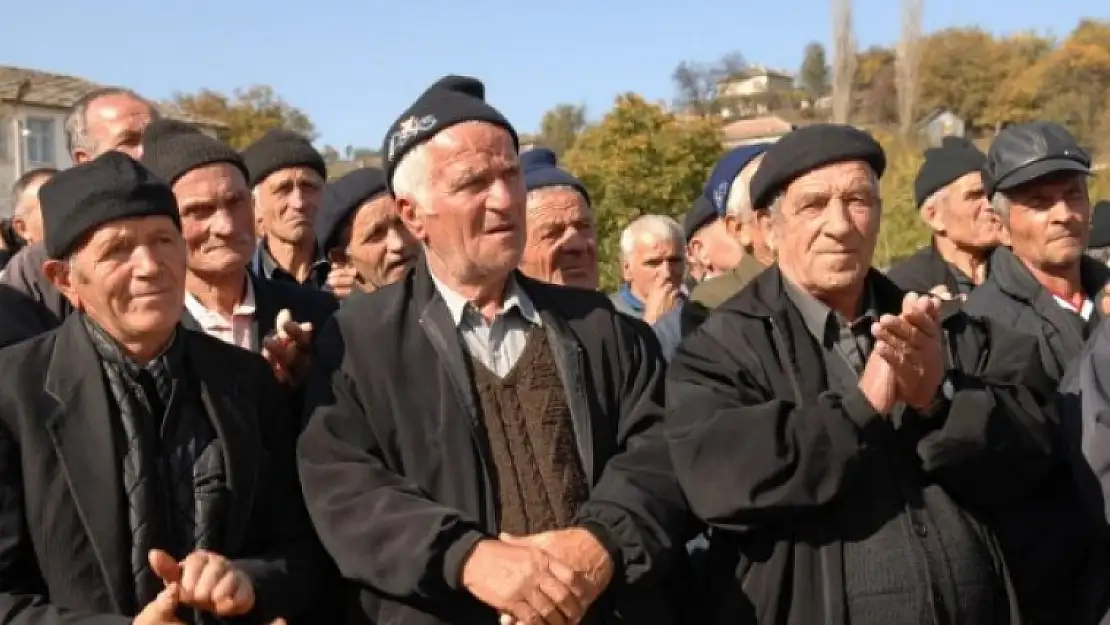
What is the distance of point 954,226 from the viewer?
5445mm

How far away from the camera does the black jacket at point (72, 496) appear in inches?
100

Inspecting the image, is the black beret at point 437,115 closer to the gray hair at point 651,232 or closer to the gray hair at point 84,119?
the gray hair at point 84,119

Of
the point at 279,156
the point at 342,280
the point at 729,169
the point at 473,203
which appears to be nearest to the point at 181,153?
the point at 473,203

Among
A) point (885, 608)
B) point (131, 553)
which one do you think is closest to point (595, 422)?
point (885, 608)

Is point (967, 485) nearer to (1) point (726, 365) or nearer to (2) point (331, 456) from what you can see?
(1) point (726, 365)

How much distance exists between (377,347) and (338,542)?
489 mm

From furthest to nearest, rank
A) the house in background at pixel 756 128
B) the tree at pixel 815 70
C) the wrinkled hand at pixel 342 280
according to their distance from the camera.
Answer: the tree at pixel 815 70
the house in background at pixel 756 128
the wrinkled hand at pixel 342 280

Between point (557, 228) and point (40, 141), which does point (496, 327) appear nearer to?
point (557, 228)

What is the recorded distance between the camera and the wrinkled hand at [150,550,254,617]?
2436 millimetres

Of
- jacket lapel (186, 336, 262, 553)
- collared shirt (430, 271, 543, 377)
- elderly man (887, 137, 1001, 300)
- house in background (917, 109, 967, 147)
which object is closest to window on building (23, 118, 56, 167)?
elderly man (887, 137, 1001, 300)

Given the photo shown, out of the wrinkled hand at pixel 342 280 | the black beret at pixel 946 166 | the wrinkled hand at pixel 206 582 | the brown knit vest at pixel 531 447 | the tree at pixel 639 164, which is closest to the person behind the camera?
the wrinkled hand at pixel 206 582

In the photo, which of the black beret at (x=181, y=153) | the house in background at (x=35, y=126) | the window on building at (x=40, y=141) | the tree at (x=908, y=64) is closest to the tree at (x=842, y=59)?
the tree at (x=908, y=64)

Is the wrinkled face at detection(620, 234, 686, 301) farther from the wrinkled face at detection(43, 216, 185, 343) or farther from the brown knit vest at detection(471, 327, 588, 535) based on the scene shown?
the wrinkled face at detection(43, 216, 185, 343)

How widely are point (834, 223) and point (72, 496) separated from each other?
77.1 inches
